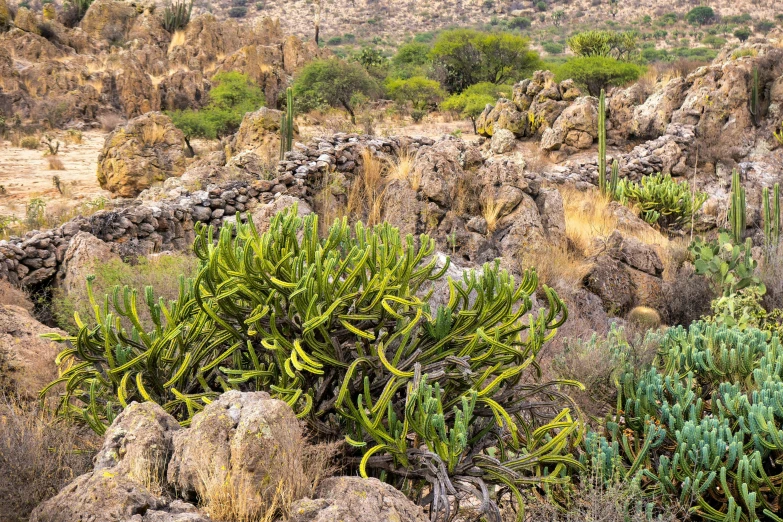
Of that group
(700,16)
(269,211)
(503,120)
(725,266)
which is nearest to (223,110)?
(503,120)

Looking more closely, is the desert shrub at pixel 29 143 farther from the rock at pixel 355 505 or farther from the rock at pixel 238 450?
the rock at pixel 355 505

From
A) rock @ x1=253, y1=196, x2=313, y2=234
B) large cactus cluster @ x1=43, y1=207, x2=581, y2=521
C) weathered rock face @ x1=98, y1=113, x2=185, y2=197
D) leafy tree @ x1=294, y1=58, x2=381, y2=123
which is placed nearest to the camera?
large cactus cluster @ x1=43, y1=207, x2=581, y2=521

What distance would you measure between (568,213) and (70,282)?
7.38 meters

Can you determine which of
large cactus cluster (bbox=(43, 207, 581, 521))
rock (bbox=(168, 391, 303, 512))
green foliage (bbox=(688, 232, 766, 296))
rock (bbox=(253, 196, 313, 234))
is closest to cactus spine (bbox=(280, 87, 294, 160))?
rock (bbox=(253, 196, 313, 234))

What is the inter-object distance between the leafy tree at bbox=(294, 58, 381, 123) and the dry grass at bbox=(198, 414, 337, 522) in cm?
1851

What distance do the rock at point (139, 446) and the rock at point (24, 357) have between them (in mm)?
1715

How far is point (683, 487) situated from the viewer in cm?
318

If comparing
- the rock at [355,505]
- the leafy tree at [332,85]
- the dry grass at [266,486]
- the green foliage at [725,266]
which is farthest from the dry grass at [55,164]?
the rock at [355,505]

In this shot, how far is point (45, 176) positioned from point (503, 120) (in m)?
11.3

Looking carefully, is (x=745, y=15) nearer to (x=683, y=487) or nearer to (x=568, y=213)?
(x=568, y=213)

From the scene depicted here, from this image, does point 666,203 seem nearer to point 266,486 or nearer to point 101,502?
point 266,486

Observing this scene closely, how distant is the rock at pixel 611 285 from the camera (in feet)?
24.2

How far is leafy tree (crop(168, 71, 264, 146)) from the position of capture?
58.0 ft

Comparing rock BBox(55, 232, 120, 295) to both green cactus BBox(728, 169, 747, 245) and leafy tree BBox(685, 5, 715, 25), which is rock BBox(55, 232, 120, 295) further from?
leafy tree BBox(685, 5, 715, 25)
